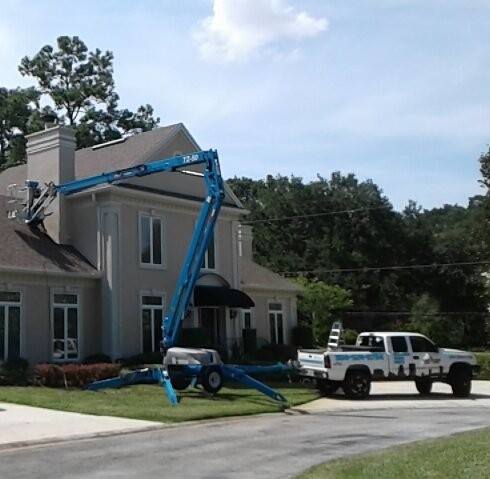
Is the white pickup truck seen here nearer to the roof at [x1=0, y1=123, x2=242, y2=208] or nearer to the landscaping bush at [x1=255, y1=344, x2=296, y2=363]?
the landscaping bush at [x1=255, y1=344, x2=296, y2=363]

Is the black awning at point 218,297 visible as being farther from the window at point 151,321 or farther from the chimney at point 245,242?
the chimney at point 245,242

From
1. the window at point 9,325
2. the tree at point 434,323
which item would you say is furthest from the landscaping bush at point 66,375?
the tree at point 434,323

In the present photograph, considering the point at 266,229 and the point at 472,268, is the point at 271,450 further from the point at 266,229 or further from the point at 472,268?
the point at 266,229

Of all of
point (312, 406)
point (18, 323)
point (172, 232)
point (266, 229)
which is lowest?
point (312, 406)

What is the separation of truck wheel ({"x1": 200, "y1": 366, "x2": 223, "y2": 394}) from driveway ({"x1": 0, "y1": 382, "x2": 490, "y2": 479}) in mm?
2735

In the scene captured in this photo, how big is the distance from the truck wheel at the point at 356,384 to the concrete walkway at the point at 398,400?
9.8 inches

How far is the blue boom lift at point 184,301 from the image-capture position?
22172mm

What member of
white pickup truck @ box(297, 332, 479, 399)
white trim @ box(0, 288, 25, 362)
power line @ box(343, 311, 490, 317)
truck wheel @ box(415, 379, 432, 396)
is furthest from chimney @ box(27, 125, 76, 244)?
power line @ box(343, 311, 490, 317)

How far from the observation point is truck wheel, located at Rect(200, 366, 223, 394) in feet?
72.5

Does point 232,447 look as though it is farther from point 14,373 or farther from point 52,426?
point 14,373

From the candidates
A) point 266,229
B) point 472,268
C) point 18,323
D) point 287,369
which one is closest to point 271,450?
point 287,369

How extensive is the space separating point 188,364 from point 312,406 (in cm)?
367

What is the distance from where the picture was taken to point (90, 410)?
18469mm

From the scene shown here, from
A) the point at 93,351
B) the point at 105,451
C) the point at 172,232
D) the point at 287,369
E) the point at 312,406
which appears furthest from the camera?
the point at 172,232
